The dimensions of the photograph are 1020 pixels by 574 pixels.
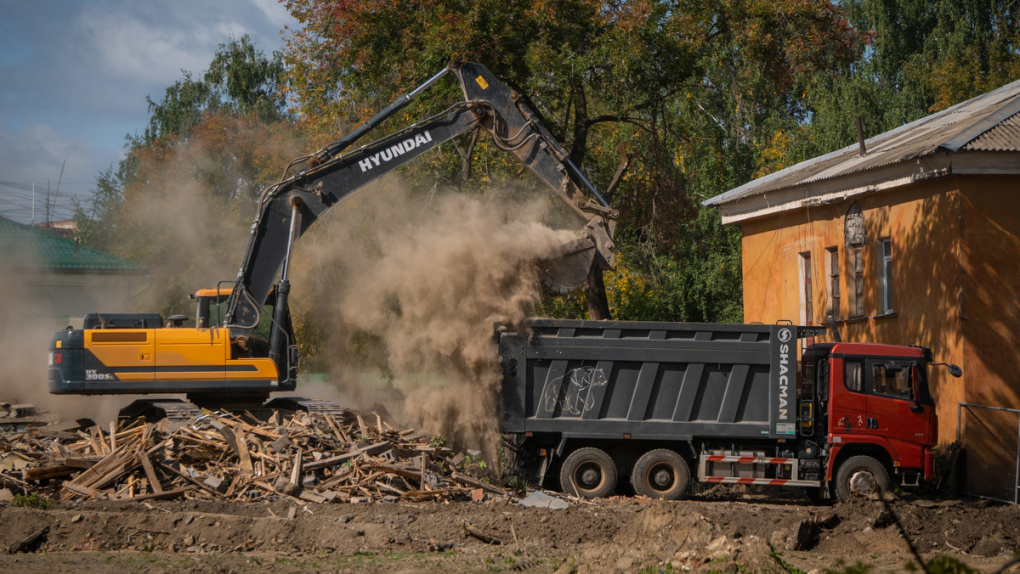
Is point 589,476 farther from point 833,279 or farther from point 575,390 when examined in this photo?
point 833,279

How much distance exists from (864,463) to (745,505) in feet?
6.36

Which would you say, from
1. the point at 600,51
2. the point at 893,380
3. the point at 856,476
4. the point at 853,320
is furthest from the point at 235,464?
the point at 853,320

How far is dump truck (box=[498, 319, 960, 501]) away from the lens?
14156 mm

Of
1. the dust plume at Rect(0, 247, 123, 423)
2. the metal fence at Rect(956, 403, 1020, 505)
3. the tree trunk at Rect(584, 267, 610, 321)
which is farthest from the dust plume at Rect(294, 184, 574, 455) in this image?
the metal fence at Rect(956, 403, 1020, 505)

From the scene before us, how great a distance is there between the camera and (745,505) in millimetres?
14383

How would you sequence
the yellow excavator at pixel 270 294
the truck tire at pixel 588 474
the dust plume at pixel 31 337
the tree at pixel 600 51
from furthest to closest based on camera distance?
1. the tree at pixel 600 51
2. the dust plume at pixel 31 337
3. the yellow excavator at pixel 270 294
4. the truck tire at pixel 588 474

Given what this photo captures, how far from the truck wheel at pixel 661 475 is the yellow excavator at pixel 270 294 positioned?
3.00 m

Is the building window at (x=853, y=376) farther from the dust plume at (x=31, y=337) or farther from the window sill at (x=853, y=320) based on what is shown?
the dust plume at (x=31, y=337)

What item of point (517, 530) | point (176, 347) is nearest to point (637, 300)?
point (176, 347)

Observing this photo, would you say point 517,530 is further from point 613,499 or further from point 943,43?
point 943,43

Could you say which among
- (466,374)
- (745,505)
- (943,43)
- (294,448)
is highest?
(943,43)

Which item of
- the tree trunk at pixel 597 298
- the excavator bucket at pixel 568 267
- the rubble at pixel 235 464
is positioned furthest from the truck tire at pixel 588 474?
the tree trunk at pixel 597 298

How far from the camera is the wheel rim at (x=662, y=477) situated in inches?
570

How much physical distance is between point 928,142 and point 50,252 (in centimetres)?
3559
